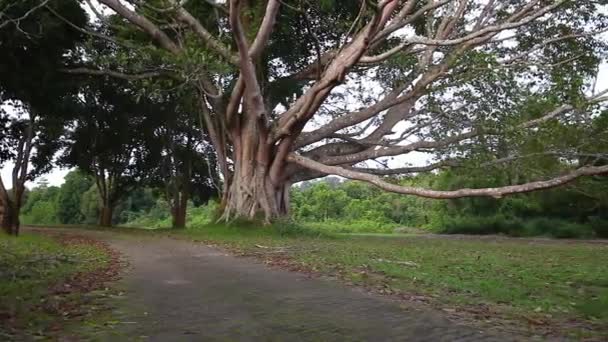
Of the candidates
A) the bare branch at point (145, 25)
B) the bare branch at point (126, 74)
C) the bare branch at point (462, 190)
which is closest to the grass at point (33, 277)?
the bare branch at point (126, 74)

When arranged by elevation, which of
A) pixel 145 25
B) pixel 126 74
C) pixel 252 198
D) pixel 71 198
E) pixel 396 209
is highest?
pixel 145 25

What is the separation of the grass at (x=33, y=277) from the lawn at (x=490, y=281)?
3346mm

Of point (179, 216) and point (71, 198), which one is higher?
point (71, 198)

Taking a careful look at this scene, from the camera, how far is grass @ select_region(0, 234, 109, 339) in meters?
5.65

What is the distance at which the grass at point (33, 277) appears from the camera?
5.65 metres

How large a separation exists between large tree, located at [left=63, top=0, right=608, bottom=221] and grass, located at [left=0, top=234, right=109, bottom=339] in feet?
19.9

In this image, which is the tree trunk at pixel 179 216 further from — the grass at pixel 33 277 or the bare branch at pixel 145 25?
the grass at pixel 33 277

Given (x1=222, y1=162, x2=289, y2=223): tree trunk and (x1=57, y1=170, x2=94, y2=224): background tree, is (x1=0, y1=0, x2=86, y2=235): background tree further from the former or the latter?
(x1=57, y1=170, x2=94, y2=224): background tree

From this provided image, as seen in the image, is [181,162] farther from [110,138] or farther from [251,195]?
[251,195]

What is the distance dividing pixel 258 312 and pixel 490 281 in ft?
13.4

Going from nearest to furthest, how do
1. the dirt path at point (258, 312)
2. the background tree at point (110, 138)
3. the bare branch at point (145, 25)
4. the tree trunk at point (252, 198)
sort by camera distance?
the dirt path at point (258, 312), the bare branch at point (145, 25), the tree trunk at point (252, 198), the background tree at point (110, 138)

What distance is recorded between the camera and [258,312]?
6.16 m

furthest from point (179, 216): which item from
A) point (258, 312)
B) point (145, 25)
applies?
point (258, 312)

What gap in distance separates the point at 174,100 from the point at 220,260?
15227mm
